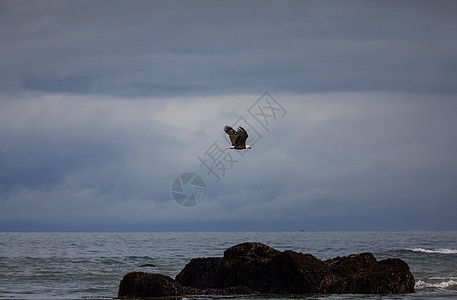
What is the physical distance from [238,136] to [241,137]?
0.14m

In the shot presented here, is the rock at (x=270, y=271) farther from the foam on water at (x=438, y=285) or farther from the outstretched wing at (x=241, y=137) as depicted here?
the outstretched wing at (x=241, y=137)

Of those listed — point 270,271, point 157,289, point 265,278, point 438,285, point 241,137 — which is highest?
point 241,137

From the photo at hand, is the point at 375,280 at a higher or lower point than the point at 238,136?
lower

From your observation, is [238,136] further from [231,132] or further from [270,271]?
[270,271]

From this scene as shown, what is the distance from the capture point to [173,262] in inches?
1667

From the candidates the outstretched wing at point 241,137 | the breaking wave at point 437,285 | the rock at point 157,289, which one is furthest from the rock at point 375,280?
the outstretched wing at point 241,137

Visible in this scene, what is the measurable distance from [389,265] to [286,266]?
153 inches

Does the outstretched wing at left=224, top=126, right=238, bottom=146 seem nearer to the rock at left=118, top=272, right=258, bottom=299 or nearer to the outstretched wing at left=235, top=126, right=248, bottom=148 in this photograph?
the outstretched wing at left=235, top=126, right=248, bottom=148

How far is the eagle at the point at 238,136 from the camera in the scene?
89.4 ft

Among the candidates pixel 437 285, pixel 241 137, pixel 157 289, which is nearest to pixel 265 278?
pixel 157 289

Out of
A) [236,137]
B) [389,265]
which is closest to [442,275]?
[389,265]

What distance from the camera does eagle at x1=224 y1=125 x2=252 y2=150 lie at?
27.2 m

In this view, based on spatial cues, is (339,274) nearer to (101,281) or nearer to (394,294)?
(394,294)

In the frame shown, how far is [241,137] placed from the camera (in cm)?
2739
